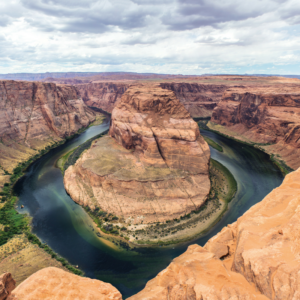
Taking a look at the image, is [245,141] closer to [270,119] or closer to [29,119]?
[270,119]

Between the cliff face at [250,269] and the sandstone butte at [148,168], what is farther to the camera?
the sandstone butte at [148,168]

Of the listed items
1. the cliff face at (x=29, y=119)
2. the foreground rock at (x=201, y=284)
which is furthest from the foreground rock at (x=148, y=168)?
the cliff face at (x=29, y=119)

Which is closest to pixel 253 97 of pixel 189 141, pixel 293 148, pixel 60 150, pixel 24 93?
pixel 293 148

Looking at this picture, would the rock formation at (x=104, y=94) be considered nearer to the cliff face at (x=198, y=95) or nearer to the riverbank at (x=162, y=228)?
the cliff face at (x=198, y=95)

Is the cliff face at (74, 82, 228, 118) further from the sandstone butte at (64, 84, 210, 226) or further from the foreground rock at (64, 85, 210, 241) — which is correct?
the sandstone butte at (64, 84, 210, 226)

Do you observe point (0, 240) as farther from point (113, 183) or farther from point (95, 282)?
point (95, 282)

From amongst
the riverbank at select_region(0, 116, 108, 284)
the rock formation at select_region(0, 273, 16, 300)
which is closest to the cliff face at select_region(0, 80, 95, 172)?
the riverbank at select_region(0, 116, 108, 284)
